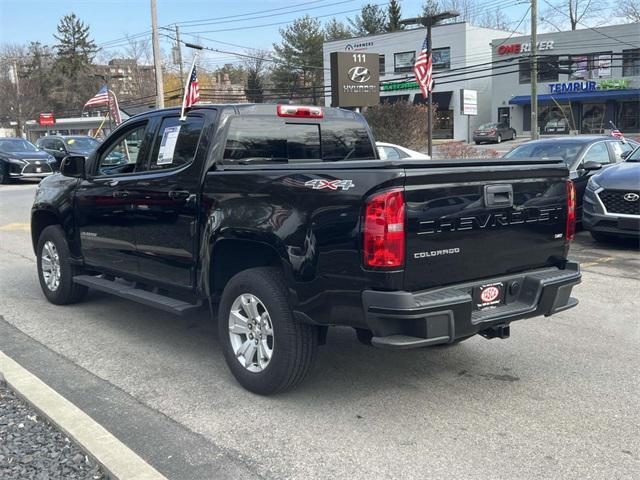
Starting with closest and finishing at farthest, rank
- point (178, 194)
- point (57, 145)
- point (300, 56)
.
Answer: point (178, 194) → point (57, 145) → point (300, 56)

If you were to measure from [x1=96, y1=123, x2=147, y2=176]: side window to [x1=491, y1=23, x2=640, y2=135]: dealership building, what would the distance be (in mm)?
44936

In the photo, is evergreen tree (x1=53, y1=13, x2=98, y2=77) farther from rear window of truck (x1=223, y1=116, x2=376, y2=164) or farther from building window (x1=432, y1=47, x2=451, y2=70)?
rear window of truck (x1=223, y1=116, x2=376, y2=164)

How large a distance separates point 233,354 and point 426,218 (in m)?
1.70

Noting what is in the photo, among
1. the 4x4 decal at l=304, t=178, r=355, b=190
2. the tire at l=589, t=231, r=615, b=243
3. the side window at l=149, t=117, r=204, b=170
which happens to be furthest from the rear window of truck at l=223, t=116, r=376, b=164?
the tire at l=589, t=231, r=615, b=243

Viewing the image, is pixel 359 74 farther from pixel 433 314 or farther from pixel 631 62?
pixel 631 62

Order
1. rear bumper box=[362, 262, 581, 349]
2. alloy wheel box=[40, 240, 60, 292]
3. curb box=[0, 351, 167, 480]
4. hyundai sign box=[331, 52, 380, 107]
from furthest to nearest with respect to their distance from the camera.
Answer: hyundai sign box=[331, 52, 380, 107], alloy wheel box=[40, 240, 60, 292], rear bumper box=[362, 262, 581, 349], curb box=[0, 351, 167, 480]

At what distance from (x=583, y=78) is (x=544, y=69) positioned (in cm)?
302

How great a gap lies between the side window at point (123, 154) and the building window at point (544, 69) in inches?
1901

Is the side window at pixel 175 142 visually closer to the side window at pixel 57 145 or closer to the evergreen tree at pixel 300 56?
the side window at pixel 57 145

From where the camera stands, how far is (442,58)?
57438 millimetres

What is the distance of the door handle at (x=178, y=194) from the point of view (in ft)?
15.8

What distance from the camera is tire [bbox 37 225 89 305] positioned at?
21.2ft

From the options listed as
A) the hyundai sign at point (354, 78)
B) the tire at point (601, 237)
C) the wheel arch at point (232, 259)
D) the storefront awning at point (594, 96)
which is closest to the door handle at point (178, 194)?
the wheel arch at point (232, 259)

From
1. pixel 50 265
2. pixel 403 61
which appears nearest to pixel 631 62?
pixel 403 61
